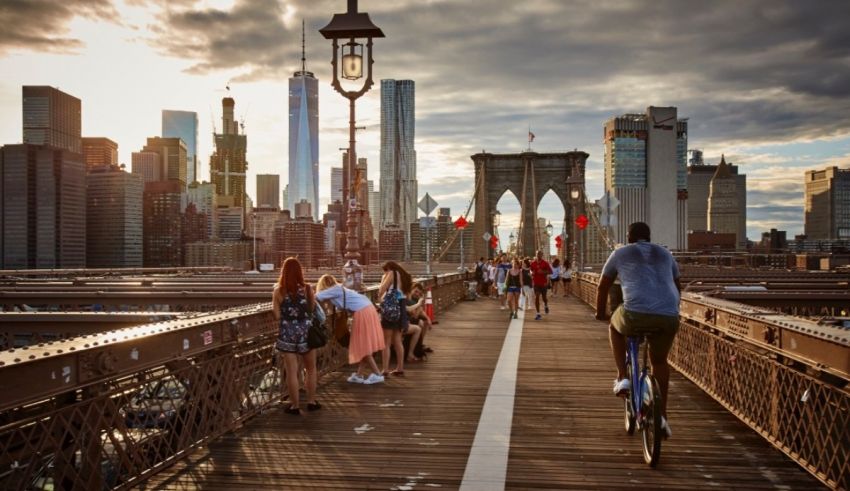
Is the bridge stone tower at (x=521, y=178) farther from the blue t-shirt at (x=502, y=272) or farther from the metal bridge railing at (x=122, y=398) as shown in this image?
the metal bridge railing at (x=122, y=398)

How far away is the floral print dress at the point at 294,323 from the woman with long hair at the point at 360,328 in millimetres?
1395

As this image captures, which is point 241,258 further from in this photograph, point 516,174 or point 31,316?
point 31,316

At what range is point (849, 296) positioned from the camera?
15.1 m

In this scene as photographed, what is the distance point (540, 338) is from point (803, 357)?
10010 millimetres

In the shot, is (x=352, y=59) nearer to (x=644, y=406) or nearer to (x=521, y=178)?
(x=644, y=406)

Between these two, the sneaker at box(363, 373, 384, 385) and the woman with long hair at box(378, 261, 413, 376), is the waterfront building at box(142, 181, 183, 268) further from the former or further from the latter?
the sneaker at box(363, 373, 384, 385)

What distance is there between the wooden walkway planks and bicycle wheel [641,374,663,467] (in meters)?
0.12

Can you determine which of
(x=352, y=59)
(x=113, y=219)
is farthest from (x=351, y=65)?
(x=113, y=219)

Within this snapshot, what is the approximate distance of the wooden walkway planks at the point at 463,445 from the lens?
558cm

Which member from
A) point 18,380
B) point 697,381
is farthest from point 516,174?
point 18,380

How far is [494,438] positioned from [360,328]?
129 inches

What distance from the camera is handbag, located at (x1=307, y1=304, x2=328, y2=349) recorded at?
7.88m

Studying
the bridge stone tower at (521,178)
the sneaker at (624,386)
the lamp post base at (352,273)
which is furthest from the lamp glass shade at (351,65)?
the bridge stone tower at (521,178)

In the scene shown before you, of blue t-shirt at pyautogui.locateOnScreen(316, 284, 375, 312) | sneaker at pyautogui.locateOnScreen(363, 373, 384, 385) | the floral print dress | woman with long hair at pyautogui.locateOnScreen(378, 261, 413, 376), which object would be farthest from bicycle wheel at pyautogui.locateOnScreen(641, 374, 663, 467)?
woman with long hair at pyautogui.locateOnScreen(378, 261, 413, 376)
